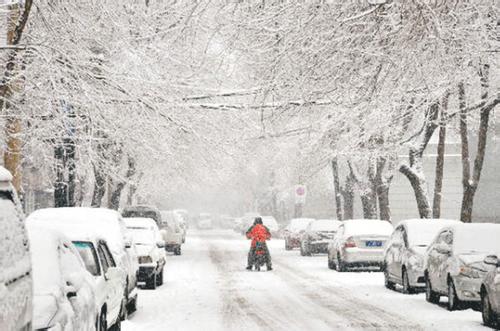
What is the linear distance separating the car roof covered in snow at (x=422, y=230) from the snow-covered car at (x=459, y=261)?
6.48ft

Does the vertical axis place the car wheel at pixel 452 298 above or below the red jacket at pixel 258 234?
below

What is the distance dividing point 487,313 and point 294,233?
114 ft

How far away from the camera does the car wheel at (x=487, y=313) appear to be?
48.3 ft

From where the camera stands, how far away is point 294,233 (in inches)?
1951

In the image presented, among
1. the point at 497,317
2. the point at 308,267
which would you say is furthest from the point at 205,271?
the point at 497,317

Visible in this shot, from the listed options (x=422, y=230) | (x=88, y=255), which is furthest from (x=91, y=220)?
(x=422, y=230)

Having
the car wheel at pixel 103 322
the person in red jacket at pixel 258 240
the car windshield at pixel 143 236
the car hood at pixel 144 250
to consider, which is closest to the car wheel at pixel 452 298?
the car wheel at pixel 103 322

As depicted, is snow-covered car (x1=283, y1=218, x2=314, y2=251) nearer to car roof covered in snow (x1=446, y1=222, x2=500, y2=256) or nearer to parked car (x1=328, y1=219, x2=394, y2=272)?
parked car (x1=328, y1=219, x2=394, y2=272)

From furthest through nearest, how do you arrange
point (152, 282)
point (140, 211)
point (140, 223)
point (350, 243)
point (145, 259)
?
point (140, 211) < point (350, 243) < point (140, 223) < point (152, 282) < point (145, 259)

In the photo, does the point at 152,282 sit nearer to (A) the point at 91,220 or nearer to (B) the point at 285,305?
(B) the point at 285,305

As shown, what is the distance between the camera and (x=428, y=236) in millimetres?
22203

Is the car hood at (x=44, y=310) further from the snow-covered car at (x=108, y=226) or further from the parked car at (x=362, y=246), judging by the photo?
the parked car at (x=362, y=246)

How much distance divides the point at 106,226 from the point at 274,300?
5.01 meters

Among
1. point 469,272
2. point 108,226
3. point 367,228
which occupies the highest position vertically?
point 108,226
